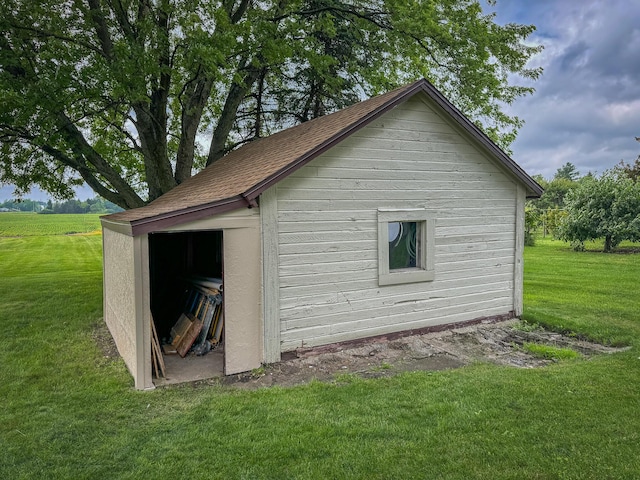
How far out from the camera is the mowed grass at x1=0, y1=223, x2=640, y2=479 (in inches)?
150

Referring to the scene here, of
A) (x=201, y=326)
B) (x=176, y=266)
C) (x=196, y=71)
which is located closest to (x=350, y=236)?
(x=201, y=326)

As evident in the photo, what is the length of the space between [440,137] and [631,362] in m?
4.65

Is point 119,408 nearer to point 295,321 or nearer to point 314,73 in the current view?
point 295,321

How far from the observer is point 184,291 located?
366 inches

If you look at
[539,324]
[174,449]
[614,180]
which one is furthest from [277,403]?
[614,180]

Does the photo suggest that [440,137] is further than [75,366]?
Yes

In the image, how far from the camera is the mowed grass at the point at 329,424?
380 centimetres

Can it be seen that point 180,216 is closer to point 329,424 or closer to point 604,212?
point 329,424

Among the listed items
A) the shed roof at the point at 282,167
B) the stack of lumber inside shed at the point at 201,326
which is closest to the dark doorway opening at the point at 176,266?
the stack of lumber inside shed at the point at 201,326

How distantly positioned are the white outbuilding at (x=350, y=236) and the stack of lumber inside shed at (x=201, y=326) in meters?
0.86

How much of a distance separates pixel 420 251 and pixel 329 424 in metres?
4.25

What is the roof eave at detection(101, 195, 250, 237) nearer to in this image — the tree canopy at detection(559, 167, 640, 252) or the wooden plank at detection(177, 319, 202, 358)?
the wooden plank at detection(177, 319, 202, 358)

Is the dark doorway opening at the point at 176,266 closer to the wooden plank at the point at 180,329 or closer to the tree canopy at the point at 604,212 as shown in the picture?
the wooden plank at the point at 180,329

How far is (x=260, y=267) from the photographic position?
6410 millimetres
